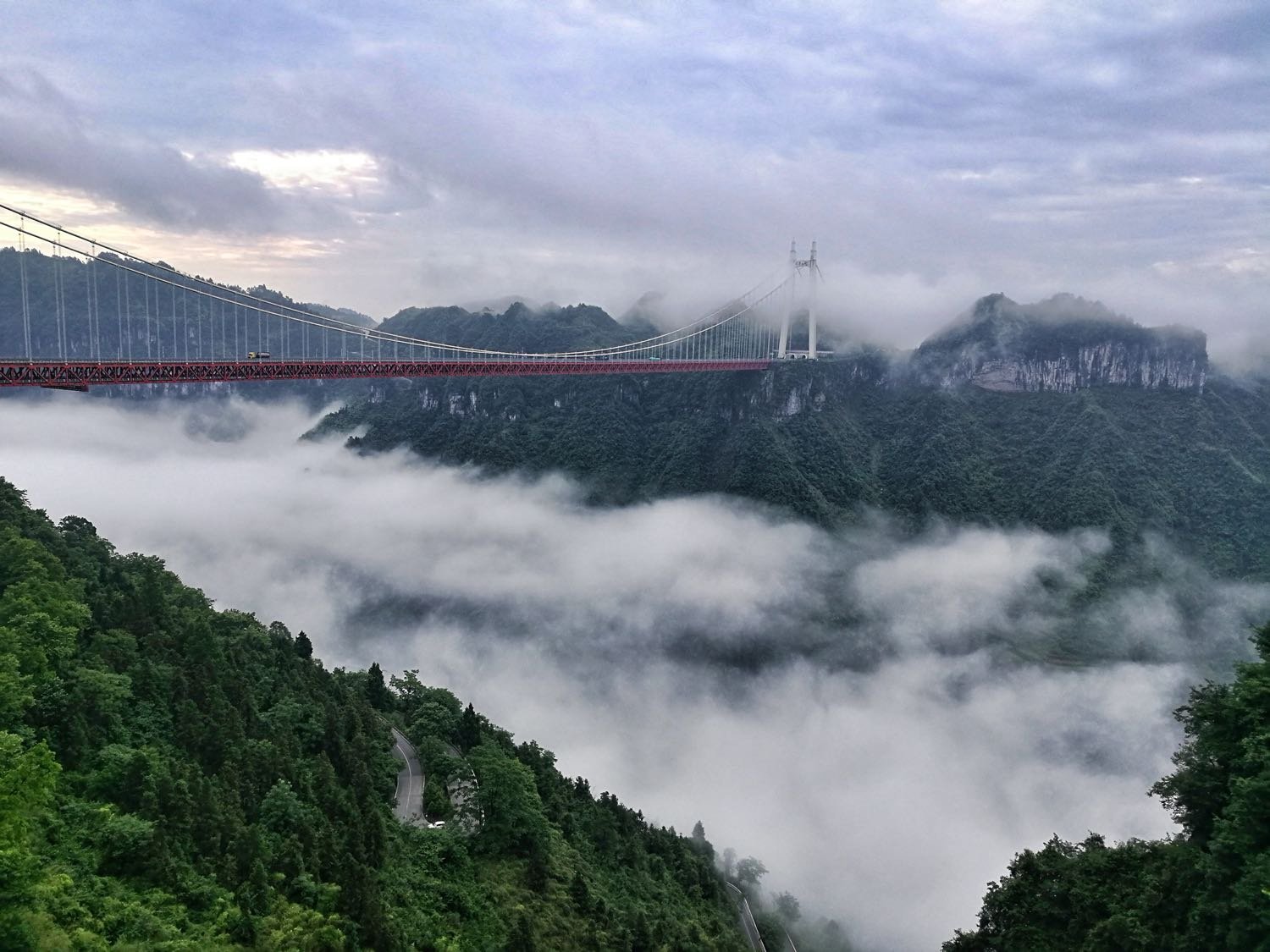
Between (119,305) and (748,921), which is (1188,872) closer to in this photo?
(748,921)

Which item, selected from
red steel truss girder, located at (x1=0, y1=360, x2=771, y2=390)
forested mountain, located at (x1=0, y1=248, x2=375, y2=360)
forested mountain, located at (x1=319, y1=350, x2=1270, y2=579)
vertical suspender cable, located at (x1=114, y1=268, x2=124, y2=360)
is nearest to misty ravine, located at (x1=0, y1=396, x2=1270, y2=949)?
forested mountain, located at (x1=319, y1=350, x2=1270, y2=579)

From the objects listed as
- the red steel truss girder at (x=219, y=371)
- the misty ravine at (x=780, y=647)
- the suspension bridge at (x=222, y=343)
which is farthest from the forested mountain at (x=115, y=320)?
the red steel truss girder at (x=219, y=371)

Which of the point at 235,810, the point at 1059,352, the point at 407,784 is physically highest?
the point at 1059,352

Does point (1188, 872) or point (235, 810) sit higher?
point (1188, 872)

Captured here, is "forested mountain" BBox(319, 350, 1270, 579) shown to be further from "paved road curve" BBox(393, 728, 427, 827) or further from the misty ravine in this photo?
"paved road curve" BBox(393, 728, 427, 827)

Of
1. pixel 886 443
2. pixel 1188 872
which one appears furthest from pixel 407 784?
pixel 886 443

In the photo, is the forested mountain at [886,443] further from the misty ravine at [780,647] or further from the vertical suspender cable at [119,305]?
the vertical suspender cable at [119,305]

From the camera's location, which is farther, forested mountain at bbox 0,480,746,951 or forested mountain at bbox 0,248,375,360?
forested mountain at bbox 0,248,375,360
